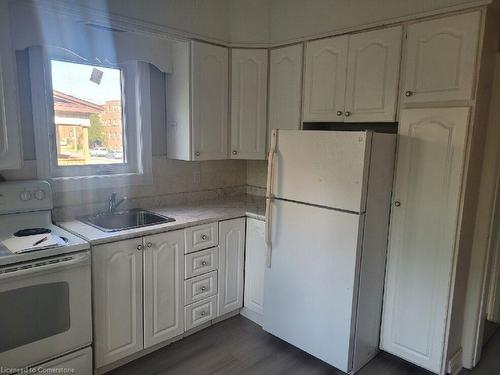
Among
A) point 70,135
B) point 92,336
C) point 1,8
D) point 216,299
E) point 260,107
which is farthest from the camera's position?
point 260,107

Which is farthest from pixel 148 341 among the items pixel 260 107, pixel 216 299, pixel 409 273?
pixel 260 107

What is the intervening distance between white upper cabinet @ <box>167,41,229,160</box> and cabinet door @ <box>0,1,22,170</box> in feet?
3.49

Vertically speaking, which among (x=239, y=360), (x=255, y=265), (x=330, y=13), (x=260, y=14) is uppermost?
(x=260, y=14)

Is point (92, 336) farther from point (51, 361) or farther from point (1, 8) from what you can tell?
point (1, 8)

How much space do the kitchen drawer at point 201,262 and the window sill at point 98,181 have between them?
71cm

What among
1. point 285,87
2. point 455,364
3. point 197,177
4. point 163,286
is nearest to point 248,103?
point 285,87

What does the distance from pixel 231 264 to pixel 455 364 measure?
157cm

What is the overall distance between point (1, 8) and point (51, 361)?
177 cm

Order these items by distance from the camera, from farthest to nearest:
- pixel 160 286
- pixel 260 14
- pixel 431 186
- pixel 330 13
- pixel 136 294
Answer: pixel 260 14, pixel 330 13, pixel 160 286, pixel 136 294, pixel 431 186

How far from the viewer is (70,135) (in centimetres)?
238

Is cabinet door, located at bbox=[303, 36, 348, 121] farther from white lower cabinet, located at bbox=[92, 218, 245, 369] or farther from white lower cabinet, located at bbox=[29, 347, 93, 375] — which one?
white lower cabinet, located at bbox=[29, 347, 93, 375]

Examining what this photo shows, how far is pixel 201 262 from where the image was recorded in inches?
97.9

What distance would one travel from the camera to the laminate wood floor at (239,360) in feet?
7.30

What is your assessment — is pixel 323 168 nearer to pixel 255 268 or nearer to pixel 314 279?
pixel 314 279
